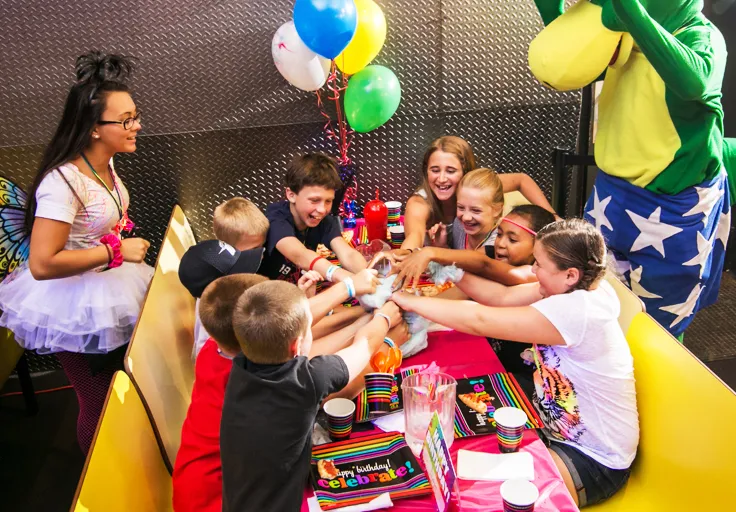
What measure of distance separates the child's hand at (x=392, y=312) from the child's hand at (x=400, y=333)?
0.05ft

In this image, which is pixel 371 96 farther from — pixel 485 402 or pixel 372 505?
pixel 372 505

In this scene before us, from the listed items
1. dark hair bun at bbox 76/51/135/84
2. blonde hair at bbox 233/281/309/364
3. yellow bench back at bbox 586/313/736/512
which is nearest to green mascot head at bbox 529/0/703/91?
yellow bench back at bbox 586/313/736/512

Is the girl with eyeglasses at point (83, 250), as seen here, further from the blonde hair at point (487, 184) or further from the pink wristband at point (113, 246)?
the blonde hair at point (487, 184)

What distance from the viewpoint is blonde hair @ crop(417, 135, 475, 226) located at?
9.84 ft

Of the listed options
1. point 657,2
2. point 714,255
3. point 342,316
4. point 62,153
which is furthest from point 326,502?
point 714,255

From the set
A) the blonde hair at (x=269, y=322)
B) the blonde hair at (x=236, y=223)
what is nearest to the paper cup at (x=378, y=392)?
the blonde hair at (x=269, y=322)

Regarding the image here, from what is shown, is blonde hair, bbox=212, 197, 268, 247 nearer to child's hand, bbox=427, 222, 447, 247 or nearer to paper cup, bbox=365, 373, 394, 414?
child's hand, bbox=427, 222, 447, 247

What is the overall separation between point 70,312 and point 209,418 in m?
1.06

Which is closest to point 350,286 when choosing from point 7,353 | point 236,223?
point 236,223

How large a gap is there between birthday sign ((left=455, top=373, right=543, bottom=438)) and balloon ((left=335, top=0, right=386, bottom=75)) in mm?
1852

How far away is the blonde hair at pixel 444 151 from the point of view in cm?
300

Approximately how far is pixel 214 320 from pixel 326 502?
23.4 inches

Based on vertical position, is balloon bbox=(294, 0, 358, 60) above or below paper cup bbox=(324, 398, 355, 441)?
above

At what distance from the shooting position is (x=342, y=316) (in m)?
2.40
